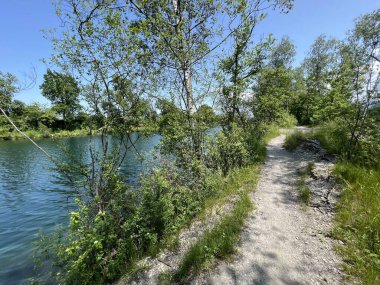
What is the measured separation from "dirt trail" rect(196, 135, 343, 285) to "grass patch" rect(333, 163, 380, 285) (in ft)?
0.77

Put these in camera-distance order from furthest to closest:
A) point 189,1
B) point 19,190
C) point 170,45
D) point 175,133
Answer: point 19,190
point 189,1
point 175,133
point 170,45

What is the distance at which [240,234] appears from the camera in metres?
4.30

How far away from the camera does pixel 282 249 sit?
3.76m

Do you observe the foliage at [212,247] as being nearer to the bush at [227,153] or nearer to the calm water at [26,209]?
the bush at [227,153]

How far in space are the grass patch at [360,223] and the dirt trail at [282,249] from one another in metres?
0.23

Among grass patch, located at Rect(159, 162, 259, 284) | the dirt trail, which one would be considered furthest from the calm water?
the dirt trail

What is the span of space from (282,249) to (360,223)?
1637 millimetres

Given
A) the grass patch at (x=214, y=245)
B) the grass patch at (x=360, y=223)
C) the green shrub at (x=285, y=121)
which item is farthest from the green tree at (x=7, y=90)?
the green shrub at (x=285, y=121)

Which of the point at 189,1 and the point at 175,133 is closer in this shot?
the point at 175,133

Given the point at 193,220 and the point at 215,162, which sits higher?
the point at 215,162

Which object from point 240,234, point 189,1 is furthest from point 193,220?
point 189,1

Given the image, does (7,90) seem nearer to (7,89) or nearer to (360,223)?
(7,89)

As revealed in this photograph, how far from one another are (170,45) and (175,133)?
2850 mm

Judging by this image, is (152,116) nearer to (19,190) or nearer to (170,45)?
(170,45)
